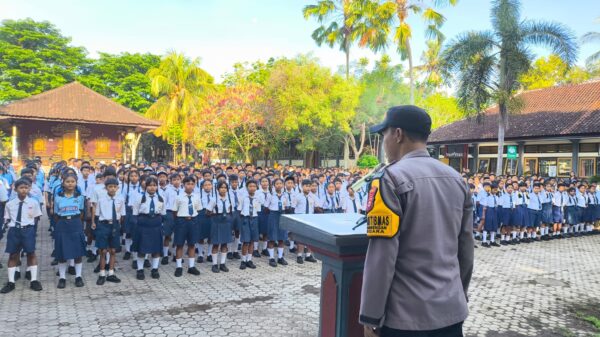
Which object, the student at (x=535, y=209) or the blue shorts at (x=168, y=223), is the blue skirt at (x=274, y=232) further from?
the student at (x=535, y=209)

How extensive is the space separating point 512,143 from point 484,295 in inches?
710

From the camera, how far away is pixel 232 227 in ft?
25.9

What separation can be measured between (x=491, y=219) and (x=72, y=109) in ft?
70.6

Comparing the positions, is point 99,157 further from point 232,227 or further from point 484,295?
point 484,295

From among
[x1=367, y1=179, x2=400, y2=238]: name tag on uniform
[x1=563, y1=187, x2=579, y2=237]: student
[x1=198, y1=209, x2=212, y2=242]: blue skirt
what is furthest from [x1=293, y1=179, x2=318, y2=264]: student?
[x1=563, y1=187, x2=579, y2=237]: student

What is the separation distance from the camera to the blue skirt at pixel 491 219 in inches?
423

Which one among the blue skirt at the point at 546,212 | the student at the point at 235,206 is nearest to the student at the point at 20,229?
the student at the point at 235,206

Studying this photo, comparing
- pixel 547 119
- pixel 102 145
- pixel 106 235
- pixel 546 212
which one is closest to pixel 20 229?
pixel 106 235

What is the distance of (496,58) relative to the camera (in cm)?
1808

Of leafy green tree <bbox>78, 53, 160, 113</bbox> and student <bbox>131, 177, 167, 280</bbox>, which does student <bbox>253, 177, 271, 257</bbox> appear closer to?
student <bbox>131, 177, 167, 280</bbox>

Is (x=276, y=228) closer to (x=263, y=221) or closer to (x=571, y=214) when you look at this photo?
(x=263, y=221)

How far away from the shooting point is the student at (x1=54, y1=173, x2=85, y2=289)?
6027mm

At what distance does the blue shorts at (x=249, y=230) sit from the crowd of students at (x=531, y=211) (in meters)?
6.30

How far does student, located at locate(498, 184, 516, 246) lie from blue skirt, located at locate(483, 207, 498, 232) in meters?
0.45
